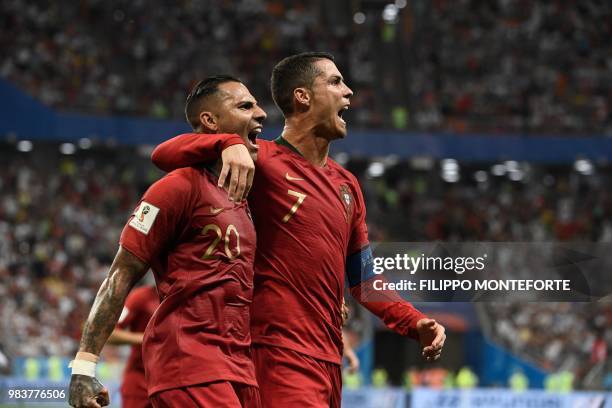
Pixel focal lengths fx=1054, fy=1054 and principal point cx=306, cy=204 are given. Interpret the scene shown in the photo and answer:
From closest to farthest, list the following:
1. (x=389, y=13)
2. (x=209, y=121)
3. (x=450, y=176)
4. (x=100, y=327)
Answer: (x=100, y=327) → (x=209, y=121) → (x=450, y=176) → (x=389, y=13)

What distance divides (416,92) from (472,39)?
2712 mm

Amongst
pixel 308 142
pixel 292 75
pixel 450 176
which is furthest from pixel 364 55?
pixel 308 142

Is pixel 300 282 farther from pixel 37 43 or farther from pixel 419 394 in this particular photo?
pixel 37 43

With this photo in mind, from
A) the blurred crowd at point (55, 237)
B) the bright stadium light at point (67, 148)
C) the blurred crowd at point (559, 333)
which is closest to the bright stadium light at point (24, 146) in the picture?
the blurred crowd at point (55, 237)

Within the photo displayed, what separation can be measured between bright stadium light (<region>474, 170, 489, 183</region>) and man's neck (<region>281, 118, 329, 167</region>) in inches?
1054

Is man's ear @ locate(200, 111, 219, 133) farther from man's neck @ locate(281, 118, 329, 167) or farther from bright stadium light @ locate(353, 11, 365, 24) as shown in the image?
bright stadium light @ locate(353, 11, 365, 24)

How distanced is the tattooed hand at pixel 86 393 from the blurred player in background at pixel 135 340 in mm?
3182

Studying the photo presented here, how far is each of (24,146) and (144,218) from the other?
79.2 ft

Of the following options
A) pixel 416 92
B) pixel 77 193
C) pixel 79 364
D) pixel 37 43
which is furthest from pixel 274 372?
pixel 416 92

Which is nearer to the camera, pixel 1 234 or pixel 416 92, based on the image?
pixel 1 234

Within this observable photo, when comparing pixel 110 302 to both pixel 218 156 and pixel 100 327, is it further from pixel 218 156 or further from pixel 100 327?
pixel 218 156

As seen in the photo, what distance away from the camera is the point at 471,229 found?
28625mm

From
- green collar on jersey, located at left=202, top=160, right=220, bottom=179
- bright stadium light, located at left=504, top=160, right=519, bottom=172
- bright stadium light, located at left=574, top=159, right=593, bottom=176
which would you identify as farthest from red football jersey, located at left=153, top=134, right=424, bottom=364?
bright stadium light, located at left=574, top=159, right=593, bottom=176

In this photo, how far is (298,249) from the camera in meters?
4.77
